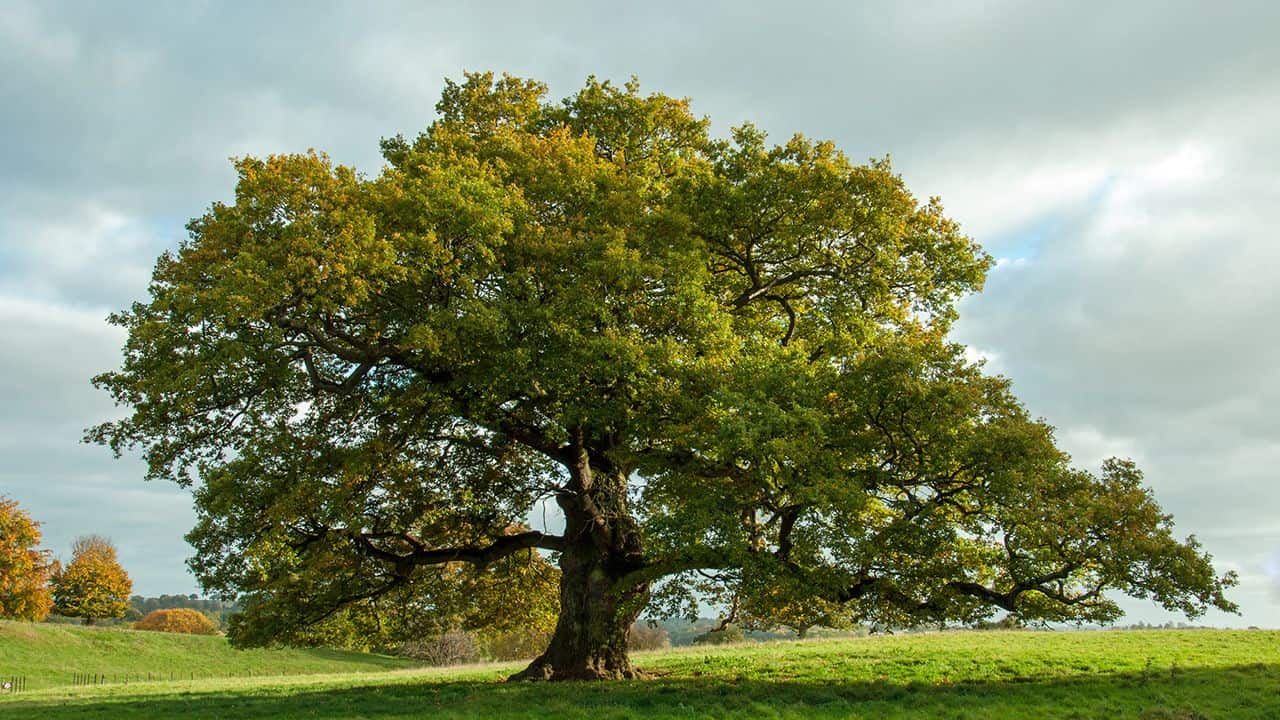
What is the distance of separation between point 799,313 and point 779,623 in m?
9.13

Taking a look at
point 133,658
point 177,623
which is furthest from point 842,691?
point 177,623

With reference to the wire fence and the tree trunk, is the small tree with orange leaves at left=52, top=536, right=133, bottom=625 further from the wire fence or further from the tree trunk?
the tree trunk

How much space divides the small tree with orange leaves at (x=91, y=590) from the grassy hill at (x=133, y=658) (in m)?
11.0

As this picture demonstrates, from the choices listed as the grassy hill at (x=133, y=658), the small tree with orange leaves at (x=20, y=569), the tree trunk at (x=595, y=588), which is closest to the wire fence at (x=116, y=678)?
the grassy hill at (x=133, y=658)

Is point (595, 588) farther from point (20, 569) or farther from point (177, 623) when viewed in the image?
point (177, 623)

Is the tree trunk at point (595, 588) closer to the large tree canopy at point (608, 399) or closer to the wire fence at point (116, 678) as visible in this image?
the large tree canopy at point (608, 399)

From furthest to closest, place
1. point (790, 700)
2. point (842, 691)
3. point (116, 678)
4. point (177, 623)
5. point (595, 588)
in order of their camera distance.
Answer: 1. point (177, 623)
2. point (116, 678)
3. point (595, 588)
4. point (842, 691)
5. point (790, 700)

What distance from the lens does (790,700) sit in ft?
58.5

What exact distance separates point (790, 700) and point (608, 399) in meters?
7.96

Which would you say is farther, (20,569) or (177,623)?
(177,623)

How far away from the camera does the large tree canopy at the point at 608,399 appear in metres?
17.3

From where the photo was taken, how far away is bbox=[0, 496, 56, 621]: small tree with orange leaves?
52.8 metres

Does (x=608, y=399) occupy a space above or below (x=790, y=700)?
above

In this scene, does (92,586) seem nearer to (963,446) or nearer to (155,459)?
(155,459)
